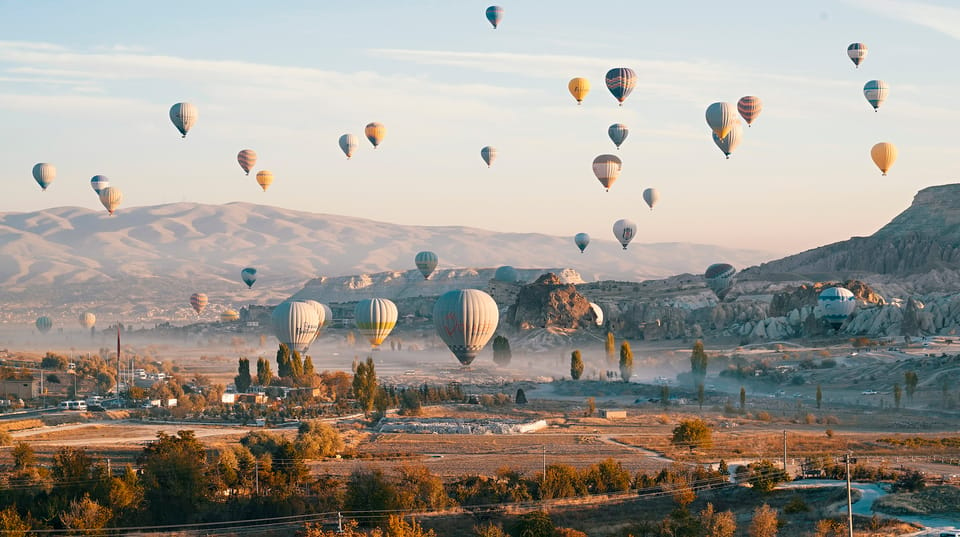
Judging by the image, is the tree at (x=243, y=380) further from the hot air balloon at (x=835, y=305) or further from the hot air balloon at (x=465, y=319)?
the hot air balloon at (x=835, y=305)

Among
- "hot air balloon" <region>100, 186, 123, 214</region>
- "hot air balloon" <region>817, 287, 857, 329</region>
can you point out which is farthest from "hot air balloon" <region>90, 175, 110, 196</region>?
"hot air balloon" <region>817, 287, 857, 329</region>

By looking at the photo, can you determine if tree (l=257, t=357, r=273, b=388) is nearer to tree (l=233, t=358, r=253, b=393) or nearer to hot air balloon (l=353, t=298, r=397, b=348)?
tree (l=233, t=358, r=253, b=393)

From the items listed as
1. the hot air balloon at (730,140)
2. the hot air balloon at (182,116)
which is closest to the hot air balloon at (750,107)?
the hot air balloon at (730,140)

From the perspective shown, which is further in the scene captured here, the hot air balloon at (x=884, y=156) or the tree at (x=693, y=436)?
the hot air balloon at (x=884, y=156)

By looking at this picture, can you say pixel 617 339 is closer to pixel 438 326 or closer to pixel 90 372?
pixel 438 326

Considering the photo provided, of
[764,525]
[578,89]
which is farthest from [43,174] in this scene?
[764,525]

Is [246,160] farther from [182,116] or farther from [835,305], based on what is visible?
[835,305]
